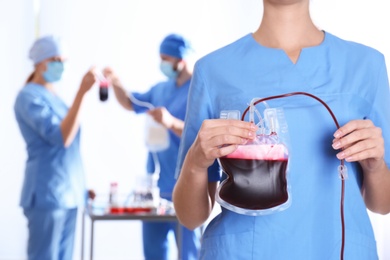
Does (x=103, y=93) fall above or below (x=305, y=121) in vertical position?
above

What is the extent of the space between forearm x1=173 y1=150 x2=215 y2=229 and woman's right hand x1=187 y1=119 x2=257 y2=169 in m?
0.07

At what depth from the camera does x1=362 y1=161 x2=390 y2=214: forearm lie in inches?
48.1

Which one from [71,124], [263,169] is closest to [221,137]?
[263,169]

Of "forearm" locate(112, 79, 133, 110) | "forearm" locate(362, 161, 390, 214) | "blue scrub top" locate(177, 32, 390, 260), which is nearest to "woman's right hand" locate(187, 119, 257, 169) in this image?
"blue scrub top" locate(177, 32, 390, 260)

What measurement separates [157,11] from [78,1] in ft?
1.87

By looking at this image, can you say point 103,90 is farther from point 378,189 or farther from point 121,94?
point 378,189

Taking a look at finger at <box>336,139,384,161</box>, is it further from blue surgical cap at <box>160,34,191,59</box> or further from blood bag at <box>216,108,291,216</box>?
blue surgical cap at <box>160,34,191,59</box>

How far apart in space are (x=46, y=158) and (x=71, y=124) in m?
0.21

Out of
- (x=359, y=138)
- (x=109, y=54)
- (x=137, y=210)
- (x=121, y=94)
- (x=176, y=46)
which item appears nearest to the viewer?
(x=359, y=138)

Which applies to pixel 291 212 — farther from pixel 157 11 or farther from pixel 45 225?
pixel 157 11

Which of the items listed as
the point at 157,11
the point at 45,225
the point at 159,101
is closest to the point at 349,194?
the point at 45,225

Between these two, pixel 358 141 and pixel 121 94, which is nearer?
pixel 358 141

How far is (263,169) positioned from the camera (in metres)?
1.15

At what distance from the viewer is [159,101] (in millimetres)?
3768
